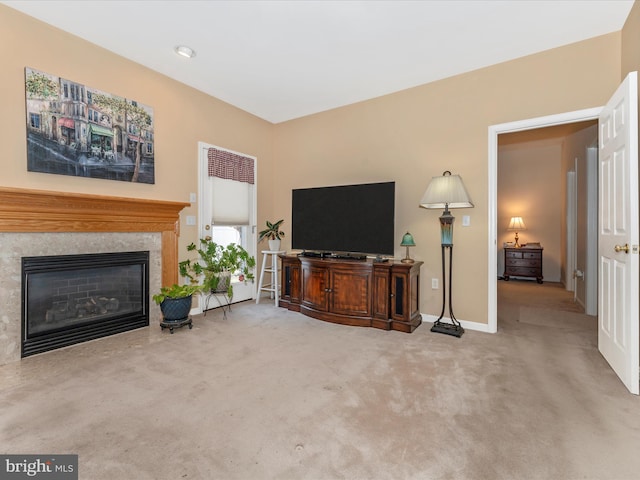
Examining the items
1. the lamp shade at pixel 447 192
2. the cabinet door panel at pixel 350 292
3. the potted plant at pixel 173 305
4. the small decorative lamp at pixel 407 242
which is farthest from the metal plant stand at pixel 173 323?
the lamp shade at pixel 447 192

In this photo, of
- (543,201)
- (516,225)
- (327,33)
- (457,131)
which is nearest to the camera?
(327,33)

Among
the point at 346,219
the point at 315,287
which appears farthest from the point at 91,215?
the point at 346,219

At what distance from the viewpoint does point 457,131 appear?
11.3ft

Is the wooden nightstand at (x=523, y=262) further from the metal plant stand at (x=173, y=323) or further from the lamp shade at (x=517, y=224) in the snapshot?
the metal plant stand at (x=173, y=323)

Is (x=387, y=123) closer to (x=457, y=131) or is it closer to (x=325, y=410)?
(x=457, y=131)

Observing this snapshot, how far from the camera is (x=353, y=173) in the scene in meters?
4.22

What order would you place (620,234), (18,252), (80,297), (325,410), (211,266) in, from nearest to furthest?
(325,410) < (620,234) < (18,252) < (80,297) < (211,266)

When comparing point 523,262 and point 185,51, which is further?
point 523,262

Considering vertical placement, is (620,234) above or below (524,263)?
above

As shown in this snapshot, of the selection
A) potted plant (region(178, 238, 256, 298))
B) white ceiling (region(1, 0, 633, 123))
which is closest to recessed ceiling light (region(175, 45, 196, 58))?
white ceiling (region(1, 0, 633, 123))

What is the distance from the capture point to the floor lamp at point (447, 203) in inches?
121

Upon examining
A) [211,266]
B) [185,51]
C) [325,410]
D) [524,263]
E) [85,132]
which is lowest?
[325,410]

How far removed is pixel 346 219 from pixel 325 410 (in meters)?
2.39

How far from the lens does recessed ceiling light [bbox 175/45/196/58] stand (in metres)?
2.98
